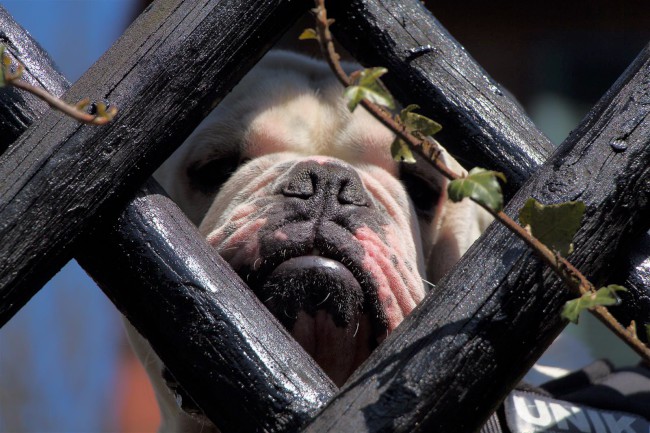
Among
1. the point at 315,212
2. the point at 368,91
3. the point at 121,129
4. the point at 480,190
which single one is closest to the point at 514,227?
the point at 480,190

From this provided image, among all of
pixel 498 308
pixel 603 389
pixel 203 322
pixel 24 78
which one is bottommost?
pixel 203 322

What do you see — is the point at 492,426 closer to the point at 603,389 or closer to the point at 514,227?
the point at 603,389

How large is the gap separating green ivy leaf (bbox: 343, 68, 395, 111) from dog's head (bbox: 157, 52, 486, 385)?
602 mm

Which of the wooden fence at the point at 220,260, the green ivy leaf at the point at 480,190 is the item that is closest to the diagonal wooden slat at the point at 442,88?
the wooden fence at the point at 220,260

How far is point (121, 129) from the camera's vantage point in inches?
47.8

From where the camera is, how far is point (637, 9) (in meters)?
5.52

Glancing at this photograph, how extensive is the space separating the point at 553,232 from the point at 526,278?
76mm

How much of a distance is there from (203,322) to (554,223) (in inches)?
17.6

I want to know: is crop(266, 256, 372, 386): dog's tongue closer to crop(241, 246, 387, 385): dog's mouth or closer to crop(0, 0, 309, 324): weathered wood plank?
crop(241, 246, 387, 385): dog's mouth

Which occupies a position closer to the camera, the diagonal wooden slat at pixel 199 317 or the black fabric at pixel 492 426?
the diagonal wooden slat at pixel 199 317

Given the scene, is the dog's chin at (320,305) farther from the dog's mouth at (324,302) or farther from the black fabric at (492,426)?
the black fabric at (492,426)

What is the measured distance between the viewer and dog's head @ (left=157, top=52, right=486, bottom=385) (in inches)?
60.4

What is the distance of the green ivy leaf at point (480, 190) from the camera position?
37.5 inches

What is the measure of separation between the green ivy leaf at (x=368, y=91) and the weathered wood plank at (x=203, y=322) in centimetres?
36
